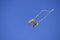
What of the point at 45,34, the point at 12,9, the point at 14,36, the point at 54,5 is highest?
the point at 12,9

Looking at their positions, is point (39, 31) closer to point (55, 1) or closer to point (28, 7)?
point (28, 7)

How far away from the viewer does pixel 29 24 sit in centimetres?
161

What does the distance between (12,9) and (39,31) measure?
1.65 feet

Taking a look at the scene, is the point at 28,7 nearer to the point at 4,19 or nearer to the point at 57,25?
the point at 4,19

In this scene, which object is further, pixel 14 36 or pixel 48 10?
pixel 48 10

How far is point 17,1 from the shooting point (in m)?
1.58

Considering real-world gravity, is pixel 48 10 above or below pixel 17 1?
below

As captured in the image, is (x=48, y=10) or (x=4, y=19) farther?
(x=48, y=10)

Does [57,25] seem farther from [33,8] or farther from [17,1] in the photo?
[17,1]

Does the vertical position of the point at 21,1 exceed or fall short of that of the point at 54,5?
it exceeds it

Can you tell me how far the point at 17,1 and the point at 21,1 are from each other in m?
0.06

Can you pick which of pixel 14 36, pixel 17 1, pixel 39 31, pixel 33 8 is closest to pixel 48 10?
pixel 33 8

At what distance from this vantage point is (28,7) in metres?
1.62

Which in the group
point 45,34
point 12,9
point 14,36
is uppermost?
point 12,9
